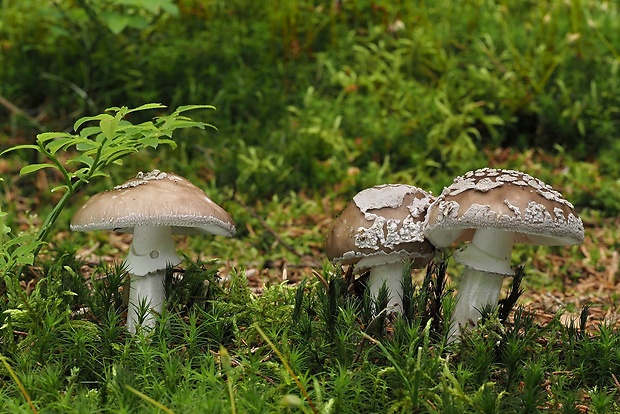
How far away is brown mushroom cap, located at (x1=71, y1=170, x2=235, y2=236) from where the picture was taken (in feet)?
9.06

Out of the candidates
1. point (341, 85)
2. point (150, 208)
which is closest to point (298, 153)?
point (341, 85)

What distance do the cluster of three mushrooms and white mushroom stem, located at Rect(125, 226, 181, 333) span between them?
78 cm

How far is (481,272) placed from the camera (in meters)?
3.05

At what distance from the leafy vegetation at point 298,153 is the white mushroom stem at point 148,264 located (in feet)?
0.30

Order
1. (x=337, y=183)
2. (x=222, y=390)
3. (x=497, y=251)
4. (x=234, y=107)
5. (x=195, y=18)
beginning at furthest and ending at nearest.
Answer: (x=195, y=18) → (x=234, y=107) → (x=337, y=183) → (x=497, y=251) → (x=222, y=390)

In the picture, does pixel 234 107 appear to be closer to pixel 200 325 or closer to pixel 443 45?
pixel 443 45

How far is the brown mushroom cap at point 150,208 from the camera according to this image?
2762mm

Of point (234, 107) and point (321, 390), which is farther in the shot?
point (234, 107)

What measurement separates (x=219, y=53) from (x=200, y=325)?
12.5ft

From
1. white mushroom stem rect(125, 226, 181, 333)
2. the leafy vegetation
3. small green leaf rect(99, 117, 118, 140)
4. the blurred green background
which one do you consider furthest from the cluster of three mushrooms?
the blurred green background

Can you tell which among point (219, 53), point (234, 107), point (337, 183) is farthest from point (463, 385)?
point (219, 53)

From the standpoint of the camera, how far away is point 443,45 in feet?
20.8

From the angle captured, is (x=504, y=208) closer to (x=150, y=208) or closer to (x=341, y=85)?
(x=150, y=208)

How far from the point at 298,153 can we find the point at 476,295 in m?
2.94
